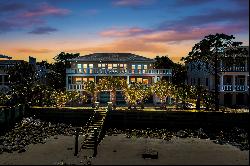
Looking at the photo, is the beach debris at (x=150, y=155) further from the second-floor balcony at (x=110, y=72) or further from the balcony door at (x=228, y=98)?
the second-floor balcony at (x=110, y=72)

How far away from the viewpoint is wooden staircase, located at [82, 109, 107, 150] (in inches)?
1637

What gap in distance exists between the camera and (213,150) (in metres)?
40.3

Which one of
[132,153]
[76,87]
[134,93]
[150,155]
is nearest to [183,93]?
[134,93]

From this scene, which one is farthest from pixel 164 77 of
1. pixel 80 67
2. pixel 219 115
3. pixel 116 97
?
pixel 219 115

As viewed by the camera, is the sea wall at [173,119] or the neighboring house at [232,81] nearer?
the sea wall at [173,119]

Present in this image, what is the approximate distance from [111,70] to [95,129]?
24.4 metres

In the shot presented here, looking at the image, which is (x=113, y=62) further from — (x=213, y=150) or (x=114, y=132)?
(x=213, y=150)

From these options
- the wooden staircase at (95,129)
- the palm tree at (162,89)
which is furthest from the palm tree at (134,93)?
the wooden staircase at (95,129)

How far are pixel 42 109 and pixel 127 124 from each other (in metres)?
12.4

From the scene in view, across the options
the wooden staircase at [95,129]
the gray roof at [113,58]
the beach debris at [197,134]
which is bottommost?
the beach debris at [197,134]

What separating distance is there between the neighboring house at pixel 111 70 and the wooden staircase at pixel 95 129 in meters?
13.7

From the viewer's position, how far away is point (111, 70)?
221 ft

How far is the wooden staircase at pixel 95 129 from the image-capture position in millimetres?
41575

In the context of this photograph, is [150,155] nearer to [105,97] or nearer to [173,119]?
[173,119]
